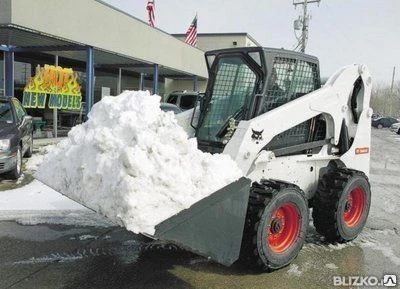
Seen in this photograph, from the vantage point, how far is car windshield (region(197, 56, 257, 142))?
5484 millimetres

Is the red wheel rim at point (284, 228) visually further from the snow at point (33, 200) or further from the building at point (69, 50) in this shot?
the building at point (69, 50)

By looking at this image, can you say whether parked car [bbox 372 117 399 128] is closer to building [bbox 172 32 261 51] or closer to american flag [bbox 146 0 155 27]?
building [bbox 172 32 261 51]

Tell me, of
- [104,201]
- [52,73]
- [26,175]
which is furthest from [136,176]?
[52,73]

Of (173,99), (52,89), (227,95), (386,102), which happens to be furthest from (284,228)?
(386,102)

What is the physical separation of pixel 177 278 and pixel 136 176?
1463 mm

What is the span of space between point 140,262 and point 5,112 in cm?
618

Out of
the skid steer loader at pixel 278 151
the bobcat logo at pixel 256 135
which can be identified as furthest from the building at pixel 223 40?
the bobcat logo at pixel 256 135

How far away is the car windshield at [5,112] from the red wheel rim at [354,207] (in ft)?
22.9

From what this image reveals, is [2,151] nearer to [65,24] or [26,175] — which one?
[26,175]

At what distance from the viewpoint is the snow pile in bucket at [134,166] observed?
3.65 metres

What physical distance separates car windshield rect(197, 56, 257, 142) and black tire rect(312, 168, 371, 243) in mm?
1455

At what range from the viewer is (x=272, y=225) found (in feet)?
15.8

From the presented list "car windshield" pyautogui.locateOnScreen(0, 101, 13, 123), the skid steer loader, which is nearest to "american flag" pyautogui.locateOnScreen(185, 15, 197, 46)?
"car windshield" pyautogui.locateOnScreen(0, 101, 13, 123)

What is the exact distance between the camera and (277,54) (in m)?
5.31
